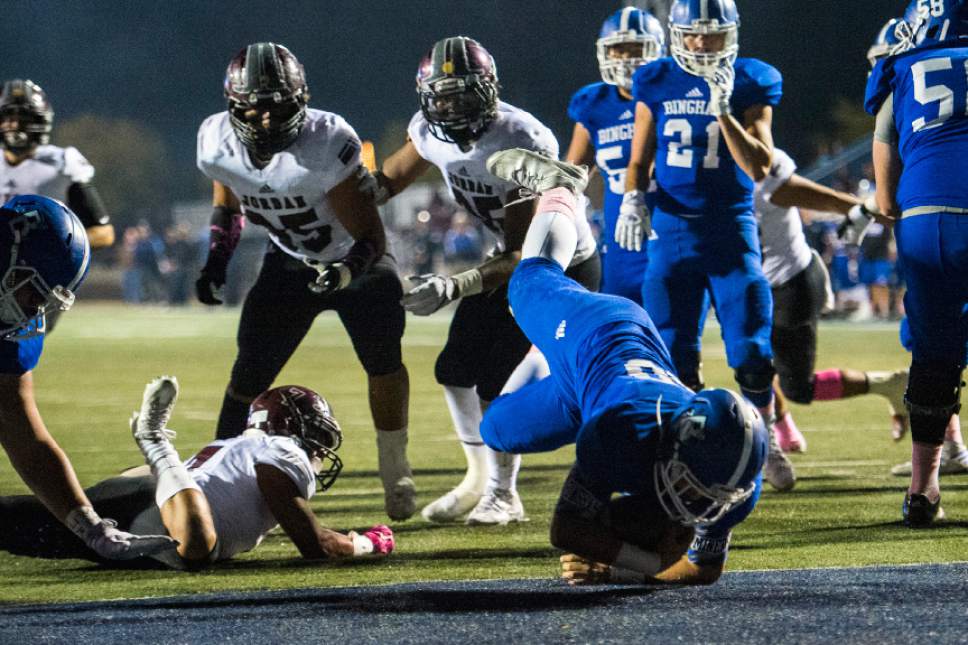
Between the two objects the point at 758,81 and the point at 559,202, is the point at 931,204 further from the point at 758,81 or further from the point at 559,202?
the point at 758,81

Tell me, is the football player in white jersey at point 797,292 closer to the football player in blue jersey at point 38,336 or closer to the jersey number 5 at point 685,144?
the jersey number 5 at point 685,144

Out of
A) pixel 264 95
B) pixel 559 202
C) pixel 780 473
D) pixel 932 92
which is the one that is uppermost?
pixel 264 95

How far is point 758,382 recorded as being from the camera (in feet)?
16.3

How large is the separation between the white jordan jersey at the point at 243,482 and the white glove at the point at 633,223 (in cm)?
174

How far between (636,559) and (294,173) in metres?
2.01

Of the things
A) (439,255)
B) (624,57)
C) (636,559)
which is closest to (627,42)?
(624,57)

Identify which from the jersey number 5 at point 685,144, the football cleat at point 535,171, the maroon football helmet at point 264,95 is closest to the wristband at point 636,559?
the football cleat at point 535,171

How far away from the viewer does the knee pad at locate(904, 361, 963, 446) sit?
4.02 meters

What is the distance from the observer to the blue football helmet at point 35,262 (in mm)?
3365

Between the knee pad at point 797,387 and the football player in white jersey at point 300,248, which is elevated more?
the football player in white jersey at point 300,248

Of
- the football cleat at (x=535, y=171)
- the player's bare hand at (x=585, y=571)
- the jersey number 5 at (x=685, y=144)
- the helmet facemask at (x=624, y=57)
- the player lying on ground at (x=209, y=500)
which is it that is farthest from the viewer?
the helmet facemask at (x=624, y=57)

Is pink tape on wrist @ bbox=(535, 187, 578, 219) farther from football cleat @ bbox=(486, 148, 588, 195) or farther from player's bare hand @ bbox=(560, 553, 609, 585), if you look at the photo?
player's bare hand @ bbox=(560, 553, 609, 585)

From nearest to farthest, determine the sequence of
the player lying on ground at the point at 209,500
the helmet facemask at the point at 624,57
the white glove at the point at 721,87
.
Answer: the player lying on ground at the point at 209,500, the white glove at the point at 721,87, the helmet facemask at the point at 624,57

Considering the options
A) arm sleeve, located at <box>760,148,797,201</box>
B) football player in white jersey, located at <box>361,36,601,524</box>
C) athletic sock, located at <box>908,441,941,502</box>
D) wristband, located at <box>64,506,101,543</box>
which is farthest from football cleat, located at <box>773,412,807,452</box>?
wristband, located at <box>64,506,101,543</box>
